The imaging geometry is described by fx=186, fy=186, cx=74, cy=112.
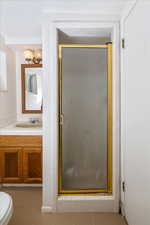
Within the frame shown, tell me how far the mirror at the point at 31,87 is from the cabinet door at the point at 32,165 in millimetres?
826

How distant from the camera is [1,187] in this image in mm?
2713

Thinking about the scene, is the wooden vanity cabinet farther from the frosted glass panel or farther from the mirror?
the mirror

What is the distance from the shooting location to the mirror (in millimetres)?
3131

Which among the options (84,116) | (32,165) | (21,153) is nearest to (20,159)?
(21,153)

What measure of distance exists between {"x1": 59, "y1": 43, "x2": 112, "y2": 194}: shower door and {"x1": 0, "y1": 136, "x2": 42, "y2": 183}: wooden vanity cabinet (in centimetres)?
58

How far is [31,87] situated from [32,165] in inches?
51.1

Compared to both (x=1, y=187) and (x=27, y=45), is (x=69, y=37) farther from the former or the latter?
(x=1, y=187)

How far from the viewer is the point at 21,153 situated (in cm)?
259

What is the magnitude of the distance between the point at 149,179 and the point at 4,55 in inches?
99.1

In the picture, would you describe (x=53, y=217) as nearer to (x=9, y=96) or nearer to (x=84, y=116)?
(x=84, y=116)

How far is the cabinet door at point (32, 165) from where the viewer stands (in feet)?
8.52

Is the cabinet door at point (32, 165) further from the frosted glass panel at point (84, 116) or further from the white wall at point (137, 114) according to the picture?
the white wall at point (137, 114)

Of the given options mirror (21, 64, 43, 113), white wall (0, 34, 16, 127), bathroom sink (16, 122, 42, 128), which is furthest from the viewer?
mirror (21, 64, 43, 113)

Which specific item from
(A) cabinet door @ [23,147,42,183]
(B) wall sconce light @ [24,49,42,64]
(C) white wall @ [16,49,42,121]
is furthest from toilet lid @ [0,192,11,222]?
(B) wall sconce light @ [24,49,42,64]
